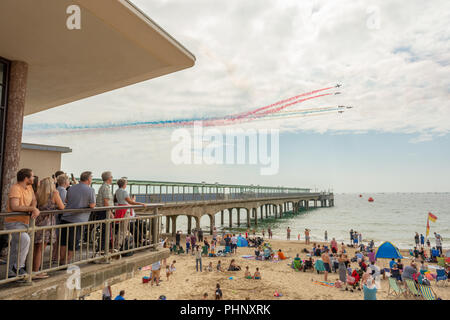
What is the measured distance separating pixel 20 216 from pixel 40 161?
7.84 m

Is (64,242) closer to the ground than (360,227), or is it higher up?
higher up

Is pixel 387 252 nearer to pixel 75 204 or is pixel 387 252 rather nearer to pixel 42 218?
pixel 75 204

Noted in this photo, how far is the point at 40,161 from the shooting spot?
10.4 meters

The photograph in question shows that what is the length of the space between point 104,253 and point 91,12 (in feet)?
14.5

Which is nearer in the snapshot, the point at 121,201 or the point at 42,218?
the point at 42,218

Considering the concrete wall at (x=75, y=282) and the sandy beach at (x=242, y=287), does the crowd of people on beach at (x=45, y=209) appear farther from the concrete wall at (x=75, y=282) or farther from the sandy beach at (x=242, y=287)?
the sandy beach at (x=242, y=287)

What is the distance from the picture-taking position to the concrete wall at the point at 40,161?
997cm

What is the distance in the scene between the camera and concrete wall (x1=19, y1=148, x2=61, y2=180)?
997cm

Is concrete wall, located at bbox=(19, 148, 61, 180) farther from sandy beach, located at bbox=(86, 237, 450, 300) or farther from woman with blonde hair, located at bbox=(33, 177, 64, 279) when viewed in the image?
woman with blonde hair, located at bbox=(33, 177, 64, 279)

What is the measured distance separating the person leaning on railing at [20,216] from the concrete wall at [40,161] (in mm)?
7536

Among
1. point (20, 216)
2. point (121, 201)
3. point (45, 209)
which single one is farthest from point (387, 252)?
point (20, 216)
